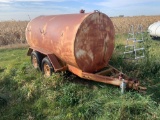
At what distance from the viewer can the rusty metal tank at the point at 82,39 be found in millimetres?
5512

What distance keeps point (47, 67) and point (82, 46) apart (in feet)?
6.29

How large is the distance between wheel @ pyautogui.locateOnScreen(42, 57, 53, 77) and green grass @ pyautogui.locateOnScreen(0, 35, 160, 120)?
0.21 meters

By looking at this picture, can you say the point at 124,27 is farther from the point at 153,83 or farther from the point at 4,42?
the point at 153,83

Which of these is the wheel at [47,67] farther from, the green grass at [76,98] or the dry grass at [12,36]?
the dry grass at [12,36]

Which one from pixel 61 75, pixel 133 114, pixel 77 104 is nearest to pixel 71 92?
pixel 77 104

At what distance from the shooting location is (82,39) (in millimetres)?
5539

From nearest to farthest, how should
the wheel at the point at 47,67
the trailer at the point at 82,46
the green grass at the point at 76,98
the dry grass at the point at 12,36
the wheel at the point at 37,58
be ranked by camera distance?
the green grass at the point at 76,98 < the trailer at the point at 82,46 < the wheel at the point at 47,67 < the wheel at the point at 37,58 < the dry grass at the point at 12,36

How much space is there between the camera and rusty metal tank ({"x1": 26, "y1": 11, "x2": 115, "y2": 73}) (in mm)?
5512

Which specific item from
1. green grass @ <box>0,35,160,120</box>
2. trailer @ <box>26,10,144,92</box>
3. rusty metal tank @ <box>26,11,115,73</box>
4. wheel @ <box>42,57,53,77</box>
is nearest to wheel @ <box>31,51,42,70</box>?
green grass @ <box>0,35,160,120</box>

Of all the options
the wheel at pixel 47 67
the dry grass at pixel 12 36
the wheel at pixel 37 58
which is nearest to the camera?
the wheel at pixel 47 67

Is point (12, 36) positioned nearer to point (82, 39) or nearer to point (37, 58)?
point (37, 58)

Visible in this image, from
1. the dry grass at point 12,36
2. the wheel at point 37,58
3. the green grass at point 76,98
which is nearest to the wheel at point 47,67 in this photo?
the green grass at point 76,98

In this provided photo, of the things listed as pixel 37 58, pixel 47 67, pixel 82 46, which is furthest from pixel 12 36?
pixel 82 46

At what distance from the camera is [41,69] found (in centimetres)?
753
